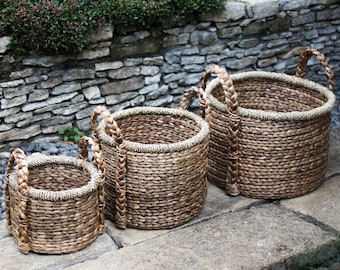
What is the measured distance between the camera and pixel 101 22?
4.13 meters

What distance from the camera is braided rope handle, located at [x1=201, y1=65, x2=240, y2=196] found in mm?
3287

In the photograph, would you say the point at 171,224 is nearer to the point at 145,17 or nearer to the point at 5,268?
the point at 5,268

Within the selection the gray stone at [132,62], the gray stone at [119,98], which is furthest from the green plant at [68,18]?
the gray stone at [119,98]

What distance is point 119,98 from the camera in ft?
14.4

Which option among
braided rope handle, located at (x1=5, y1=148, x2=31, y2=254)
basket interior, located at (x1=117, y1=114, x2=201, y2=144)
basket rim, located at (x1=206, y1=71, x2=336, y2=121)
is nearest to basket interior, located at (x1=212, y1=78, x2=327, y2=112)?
basket rim, located at (x1=206, y1=71, x2=336, y2=121)

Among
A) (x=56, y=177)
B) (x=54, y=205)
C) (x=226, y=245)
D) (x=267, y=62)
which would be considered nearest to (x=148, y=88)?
(x=267, y=62)

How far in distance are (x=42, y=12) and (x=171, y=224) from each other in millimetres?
1583

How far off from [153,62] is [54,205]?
1.86 m

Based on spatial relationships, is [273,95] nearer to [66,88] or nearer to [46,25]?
[66,88]

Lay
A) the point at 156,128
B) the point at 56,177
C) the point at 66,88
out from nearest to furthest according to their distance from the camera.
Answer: the point at 56,177
the point at 156,128
the point at 66,88

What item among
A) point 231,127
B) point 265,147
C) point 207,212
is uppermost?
point 231,127

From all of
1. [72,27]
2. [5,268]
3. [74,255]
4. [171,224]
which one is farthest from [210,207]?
[72,27]

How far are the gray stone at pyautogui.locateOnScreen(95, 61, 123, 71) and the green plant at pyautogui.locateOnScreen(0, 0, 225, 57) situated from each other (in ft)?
0.60

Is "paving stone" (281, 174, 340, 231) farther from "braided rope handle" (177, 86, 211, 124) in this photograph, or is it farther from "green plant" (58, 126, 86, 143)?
"green plant" (58, 126, 86, 143)
